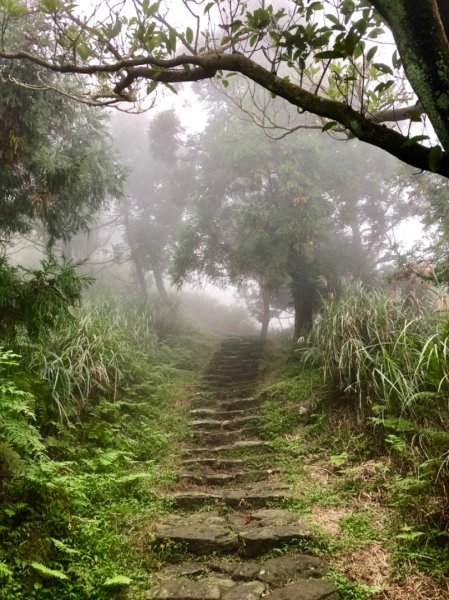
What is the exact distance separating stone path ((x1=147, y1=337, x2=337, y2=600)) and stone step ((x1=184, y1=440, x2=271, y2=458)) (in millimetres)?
13

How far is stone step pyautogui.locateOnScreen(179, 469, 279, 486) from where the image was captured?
493 cm

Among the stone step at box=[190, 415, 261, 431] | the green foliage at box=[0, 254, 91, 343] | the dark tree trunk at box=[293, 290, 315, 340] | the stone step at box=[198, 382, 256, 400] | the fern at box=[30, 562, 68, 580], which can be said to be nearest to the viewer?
the fern at box=[30, 562, 68, 580]

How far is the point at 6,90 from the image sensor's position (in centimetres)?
555

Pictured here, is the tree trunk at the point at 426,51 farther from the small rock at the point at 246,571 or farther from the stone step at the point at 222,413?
the stone step at the point at 222,413

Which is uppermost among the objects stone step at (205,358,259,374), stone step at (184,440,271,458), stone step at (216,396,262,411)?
stone step at (205,358,259,374)

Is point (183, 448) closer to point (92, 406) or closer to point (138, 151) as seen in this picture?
point (92, 406)

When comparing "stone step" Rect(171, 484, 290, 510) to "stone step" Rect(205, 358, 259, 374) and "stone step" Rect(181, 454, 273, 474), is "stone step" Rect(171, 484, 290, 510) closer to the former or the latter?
"stone step" Rect(181, 454, 273, 474)

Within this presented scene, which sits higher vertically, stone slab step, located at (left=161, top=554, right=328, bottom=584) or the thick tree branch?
the thick tree branch

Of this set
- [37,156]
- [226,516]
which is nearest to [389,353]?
[226,516]

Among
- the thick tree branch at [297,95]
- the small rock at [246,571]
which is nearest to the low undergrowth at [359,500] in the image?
the small rock at [246,571]

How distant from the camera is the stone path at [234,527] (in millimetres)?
2979

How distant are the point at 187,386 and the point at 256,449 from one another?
9.59 ft

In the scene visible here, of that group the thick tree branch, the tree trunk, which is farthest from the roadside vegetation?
the tree trunk

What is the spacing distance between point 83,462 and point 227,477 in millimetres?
1671
